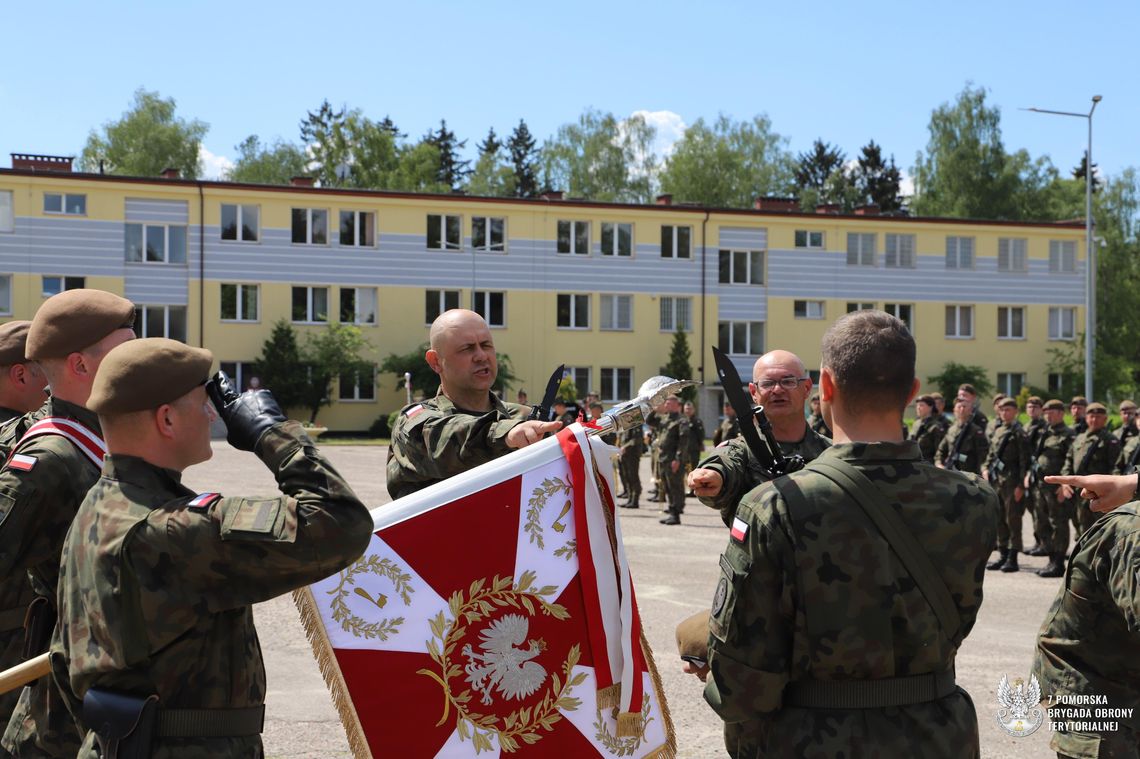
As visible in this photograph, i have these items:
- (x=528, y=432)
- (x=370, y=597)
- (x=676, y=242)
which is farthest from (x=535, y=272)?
(x=370, y=597)

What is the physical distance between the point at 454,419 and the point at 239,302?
1621 inches

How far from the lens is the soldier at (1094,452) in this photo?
13.9 m

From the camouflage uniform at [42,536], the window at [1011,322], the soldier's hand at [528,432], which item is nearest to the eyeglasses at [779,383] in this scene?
the soldier's hand at [528,432]

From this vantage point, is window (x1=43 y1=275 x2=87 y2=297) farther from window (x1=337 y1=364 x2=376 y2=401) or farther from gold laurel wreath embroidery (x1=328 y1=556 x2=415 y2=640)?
gold laurel wreath embroidery (x1=328 y1=556 x2=415 y2=640)

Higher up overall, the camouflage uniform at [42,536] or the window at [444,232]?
the window at [444,232]

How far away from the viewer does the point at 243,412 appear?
9.86 ft

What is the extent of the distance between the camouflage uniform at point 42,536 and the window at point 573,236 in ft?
145

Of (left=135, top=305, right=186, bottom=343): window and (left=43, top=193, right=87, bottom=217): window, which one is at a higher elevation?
(left=43, top=193, right=87, bottom=217): window

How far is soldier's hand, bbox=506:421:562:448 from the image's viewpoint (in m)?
4.52

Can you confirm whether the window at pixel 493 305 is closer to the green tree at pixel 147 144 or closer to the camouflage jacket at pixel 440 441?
the green tree at pixel 147 144

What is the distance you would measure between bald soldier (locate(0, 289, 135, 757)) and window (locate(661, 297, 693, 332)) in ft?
147

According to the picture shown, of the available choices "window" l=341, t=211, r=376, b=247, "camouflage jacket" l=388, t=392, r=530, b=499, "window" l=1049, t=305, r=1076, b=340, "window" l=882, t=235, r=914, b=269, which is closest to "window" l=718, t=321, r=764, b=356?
"window" l=882, t=235, r=914, b=269

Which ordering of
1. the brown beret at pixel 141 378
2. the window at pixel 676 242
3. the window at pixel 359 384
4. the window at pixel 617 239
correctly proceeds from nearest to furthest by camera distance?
the brown beret at pixel 141 378 < the window at pixel 359 384 < the window at pixel 617 239 < the window at pixel 676 242

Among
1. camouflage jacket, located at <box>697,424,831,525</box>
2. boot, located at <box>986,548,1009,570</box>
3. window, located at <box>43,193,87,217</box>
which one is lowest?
boot, located at <box>986,548,1009,570</box>
